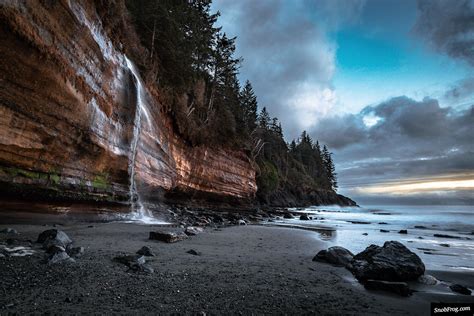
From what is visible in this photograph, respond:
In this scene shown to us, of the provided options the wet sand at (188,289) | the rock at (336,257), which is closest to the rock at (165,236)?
the wet sand at (188,289)

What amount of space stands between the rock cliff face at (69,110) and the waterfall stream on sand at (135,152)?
0.27 ft

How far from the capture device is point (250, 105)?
49781 millimetres

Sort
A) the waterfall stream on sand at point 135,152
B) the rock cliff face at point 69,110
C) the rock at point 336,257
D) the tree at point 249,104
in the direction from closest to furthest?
the rock at point 336,257 → the rock cliff face at point 69,110 → the waterfall stream on sand at point 135,152 → the tree at point 249,104

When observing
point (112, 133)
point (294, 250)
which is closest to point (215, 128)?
point (112, 133)

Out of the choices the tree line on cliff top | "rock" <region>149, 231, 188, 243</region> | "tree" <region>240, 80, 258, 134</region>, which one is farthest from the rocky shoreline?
"tree" <region>240, 80, 258, 134</region>

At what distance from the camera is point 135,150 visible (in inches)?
467

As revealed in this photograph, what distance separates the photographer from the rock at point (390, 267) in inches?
154

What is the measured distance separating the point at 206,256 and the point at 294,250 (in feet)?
7.52

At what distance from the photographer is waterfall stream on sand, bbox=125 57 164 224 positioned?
11.4 metres

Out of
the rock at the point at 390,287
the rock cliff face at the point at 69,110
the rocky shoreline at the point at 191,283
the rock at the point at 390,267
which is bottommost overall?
the rocky shoreline at the point at 191,283

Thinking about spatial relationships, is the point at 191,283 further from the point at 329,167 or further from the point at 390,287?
the point at 329,167

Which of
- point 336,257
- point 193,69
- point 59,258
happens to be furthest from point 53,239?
point 193,69

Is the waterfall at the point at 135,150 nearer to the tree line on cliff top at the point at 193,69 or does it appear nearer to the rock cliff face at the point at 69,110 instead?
the rock cliff face at the point at 69,110

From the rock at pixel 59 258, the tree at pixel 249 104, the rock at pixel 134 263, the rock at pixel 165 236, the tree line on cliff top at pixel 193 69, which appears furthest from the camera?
the tree at pixel 249 104
